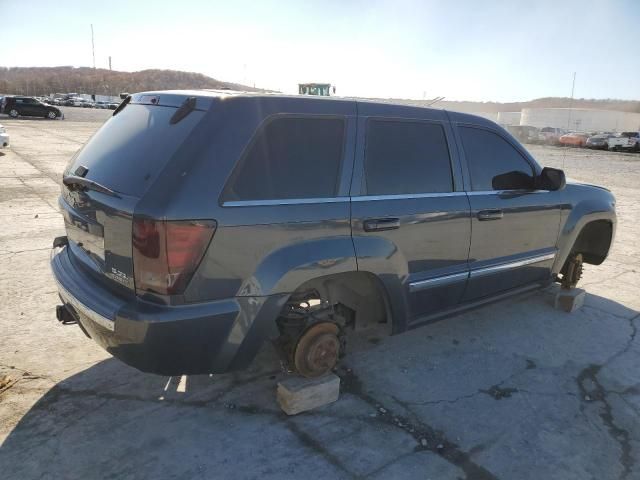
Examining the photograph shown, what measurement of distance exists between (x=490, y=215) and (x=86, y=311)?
281cm

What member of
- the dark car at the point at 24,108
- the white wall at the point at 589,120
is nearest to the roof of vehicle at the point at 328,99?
the dark car at the point at 24,108

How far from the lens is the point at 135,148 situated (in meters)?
2.66

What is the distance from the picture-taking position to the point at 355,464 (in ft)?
8.54

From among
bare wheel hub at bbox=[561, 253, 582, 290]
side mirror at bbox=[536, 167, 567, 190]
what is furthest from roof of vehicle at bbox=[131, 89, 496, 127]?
bare wheel hub at bbox=[561, 253, 582, 290]

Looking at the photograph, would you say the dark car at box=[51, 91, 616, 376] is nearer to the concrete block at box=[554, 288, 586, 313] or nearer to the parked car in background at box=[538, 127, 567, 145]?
the concrete block at box=[554, 288, 586, 313]

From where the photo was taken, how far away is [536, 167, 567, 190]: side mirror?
3.98 metres

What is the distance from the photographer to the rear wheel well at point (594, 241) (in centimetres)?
502

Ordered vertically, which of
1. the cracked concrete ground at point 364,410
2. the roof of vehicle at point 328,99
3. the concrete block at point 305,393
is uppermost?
the roof of vehicle at point 328,99

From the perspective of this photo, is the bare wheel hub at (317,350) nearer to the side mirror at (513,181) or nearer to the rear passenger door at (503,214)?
the rear passenger door at (503,214)

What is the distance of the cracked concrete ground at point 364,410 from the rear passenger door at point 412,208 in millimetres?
633

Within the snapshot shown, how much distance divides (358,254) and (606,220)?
3.37 m

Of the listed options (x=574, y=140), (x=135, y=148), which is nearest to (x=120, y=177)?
(x=135, y=148)

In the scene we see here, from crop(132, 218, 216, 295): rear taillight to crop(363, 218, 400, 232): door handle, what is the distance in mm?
974

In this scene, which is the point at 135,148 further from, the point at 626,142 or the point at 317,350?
the point at 626,142
